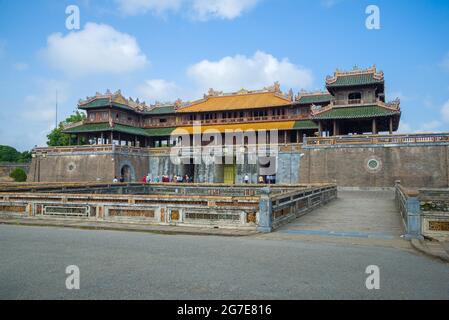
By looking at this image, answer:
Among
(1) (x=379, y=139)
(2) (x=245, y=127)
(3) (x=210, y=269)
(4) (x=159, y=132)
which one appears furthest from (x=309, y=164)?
(3) (x=210, y=269)

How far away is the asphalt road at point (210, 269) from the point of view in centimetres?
498

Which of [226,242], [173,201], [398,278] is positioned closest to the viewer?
[398,278]

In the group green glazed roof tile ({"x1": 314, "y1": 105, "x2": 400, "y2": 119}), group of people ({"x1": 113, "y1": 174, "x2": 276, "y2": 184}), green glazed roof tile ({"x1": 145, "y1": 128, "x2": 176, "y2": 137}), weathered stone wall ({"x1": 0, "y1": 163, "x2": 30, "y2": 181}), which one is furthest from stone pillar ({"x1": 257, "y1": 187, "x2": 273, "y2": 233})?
weathered stone wall ({"x1": 0, "y1": 163, "x2": 30, "y2": 181})

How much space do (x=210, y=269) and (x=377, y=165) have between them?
28399 millimetres

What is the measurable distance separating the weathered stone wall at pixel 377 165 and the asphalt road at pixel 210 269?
2460cm

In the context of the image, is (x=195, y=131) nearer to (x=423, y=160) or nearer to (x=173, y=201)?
(x=423, y=160)

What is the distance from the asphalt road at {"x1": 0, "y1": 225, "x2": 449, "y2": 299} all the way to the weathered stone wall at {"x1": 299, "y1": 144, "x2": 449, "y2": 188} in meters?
24.6

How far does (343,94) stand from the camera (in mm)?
36188

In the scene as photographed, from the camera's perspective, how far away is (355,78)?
117 feet

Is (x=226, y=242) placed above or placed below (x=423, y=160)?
below

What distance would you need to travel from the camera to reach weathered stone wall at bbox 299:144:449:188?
29609mm

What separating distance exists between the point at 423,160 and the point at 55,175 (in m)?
37.0
